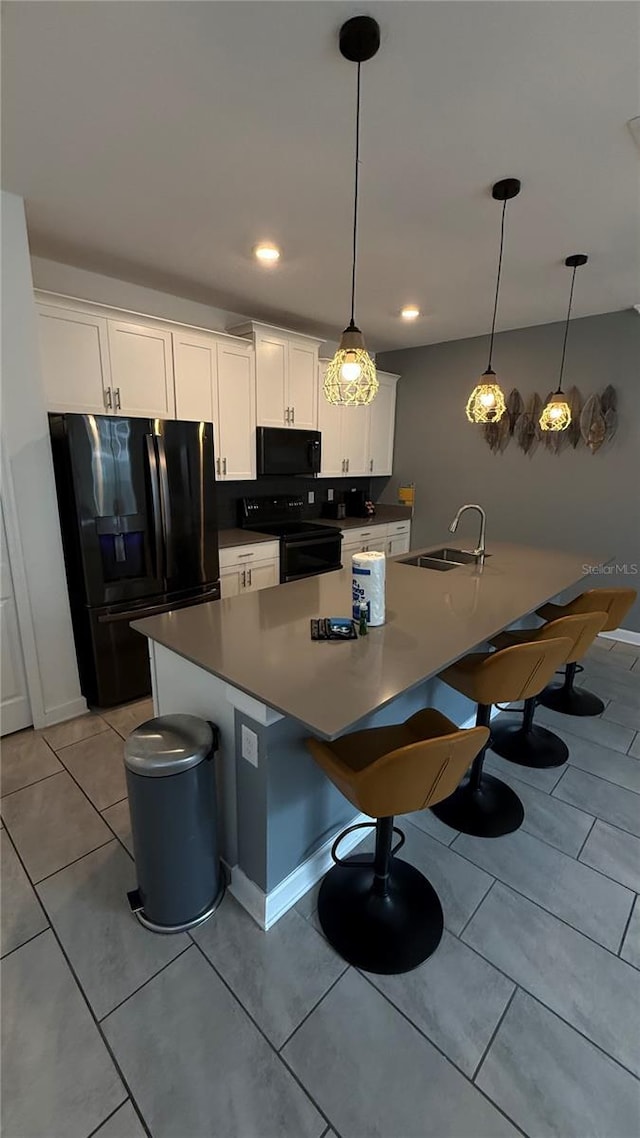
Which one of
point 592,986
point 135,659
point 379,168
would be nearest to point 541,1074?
point 592,986

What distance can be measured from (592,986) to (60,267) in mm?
4200

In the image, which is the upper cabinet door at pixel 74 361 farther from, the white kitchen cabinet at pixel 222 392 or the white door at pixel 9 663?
the white door at pixel 9 663

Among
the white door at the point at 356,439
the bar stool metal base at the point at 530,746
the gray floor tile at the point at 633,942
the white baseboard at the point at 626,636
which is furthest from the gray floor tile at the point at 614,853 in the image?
the white door at the point at 356,439

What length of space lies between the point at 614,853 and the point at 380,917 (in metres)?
1.04

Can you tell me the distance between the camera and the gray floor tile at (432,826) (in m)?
1.91

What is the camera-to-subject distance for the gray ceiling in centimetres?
127

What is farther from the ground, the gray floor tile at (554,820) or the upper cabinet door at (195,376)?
the upper cabinet door at (195,376)

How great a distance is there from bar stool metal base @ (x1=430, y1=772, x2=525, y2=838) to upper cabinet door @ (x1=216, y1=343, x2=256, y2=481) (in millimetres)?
2709

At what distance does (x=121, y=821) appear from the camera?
1951 mm

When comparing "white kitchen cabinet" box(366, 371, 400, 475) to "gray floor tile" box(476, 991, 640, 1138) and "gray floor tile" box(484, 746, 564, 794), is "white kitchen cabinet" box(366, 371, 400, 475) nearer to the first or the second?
"gray floor tile" box(484, 746, 564, 794)

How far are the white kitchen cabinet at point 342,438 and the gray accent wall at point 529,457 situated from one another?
1.80 ft

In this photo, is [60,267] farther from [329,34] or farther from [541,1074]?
[541,1074]

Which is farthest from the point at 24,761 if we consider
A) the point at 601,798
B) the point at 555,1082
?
the point at 601,798

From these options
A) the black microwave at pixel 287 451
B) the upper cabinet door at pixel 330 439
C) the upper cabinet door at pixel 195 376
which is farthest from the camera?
the upper cabinet door at pixel 330 439
